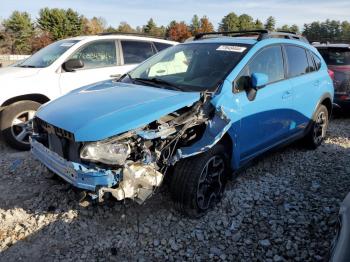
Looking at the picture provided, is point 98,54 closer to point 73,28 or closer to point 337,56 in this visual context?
point 337,56

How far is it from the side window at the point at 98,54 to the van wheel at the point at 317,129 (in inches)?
144

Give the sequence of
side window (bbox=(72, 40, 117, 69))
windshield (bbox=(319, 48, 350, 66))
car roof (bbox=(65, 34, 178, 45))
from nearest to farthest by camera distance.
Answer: side window (bbox=(72, 40, 117, 69)) → car roof (bbox=(65, 34, 178, 45)) → windshield (bbox=(319, 48, 350, 66))

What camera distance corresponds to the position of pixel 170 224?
361cm

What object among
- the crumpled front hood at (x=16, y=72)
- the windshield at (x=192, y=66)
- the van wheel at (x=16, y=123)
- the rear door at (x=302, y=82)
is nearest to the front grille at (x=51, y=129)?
the windshield at (x=192, y=66)

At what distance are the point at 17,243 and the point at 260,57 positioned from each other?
3.28 m

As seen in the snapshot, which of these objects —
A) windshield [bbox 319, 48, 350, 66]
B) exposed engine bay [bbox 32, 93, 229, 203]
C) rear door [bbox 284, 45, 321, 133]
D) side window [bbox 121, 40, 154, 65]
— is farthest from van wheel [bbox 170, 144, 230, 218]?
windshield [bbox 319, 48, 350, 66]

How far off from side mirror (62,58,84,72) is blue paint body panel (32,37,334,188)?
5.80 feet

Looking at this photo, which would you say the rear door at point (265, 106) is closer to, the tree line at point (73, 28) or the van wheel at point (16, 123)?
the van wheel at point (16, 123)

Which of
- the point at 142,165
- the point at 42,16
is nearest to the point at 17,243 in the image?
the point at 142,165

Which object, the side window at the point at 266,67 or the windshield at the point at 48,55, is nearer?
the side window at the point at 266,67

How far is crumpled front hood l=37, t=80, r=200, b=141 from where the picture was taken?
305 centimetres

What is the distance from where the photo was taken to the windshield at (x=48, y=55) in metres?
6.16

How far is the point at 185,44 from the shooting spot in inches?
196

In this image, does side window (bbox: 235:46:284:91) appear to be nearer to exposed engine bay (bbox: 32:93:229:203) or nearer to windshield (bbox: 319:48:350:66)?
exposed engine bay (bbox: 32:93:229:203)
